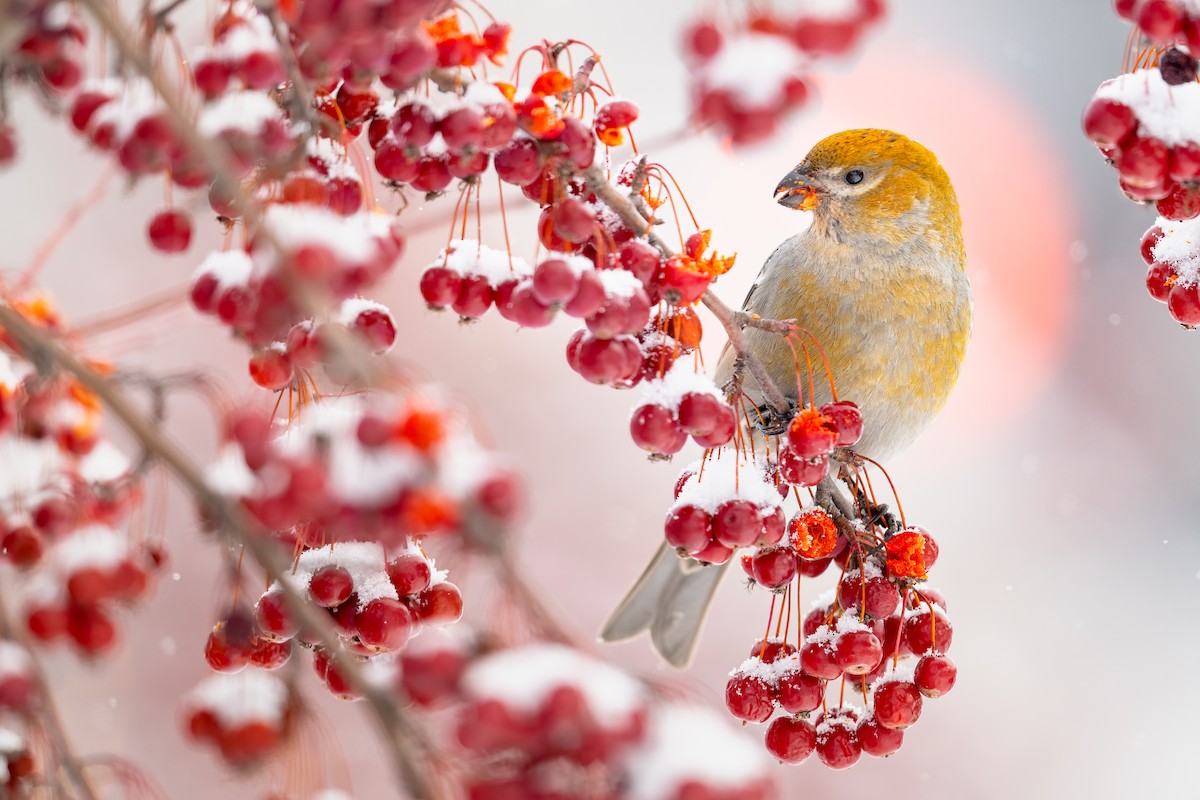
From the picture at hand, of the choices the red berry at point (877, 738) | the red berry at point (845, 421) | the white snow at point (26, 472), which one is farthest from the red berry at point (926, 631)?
the white snow at point (26, 472)

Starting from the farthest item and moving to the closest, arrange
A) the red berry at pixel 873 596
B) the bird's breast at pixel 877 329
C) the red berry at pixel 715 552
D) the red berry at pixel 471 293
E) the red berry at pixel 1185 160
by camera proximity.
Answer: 1. the bird's breast at pixel 877 329
2. the red berry at pixel 873 596
3. the red berry at pixel 715 552
4. the red berry at pixel 471 293
5. the red berry at pixel 1185 160

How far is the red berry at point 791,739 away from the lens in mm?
1280

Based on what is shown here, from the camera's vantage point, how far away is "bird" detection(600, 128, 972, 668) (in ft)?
6.91

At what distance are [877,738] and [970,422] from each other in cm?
319

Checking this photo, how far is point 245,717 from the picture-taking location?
2.26 feet

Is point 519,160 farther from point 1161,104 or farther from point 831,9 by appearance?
point 1161,104

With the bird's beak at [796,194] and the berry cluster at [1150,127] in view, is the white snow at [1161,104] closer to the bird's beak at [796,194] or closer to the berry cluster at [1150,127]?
the berry cluster at [1150,127]

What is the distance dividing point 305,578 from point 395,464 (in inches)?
20.5

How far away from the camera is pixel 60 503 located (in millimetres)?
850

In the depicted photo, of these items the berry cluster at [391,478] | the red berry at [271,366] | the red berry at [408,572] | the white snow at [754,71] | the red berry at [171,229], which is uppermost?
the red berry at [171,229]

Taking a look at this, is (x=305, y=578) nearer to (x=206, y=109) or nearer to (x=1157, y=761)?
(x=206, y=109)

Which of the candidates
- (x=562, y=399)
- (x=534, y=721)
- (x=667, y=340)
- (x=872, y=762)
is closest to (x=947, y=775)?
(x=872, y=762)

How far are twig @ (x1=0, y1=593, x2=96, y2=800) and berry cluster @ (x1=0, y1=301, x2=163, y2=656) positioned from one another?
66 millimetres

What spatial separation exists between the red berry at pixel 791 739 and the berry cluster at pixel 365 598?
0.41m
